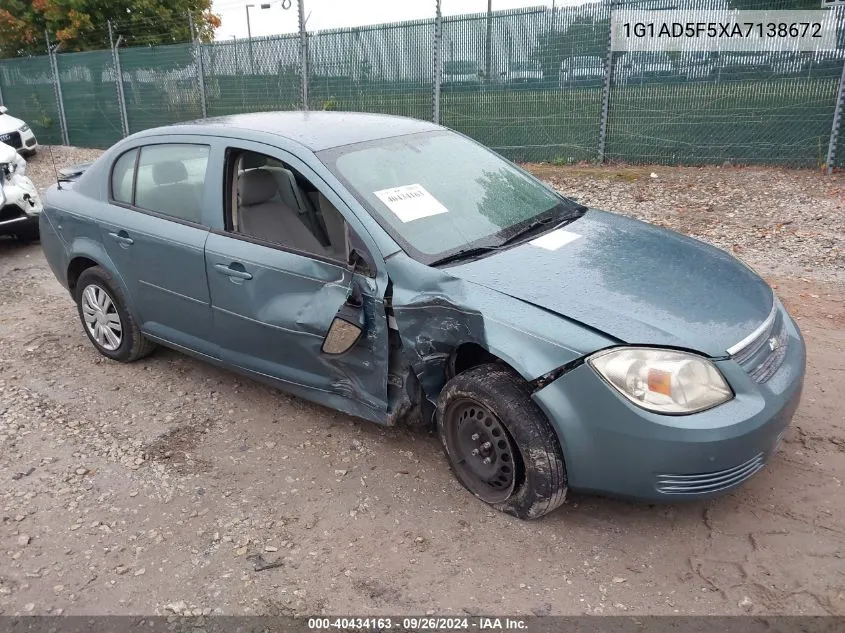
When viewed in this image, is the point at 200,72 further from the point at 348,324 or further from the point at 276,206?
the point at 348,324

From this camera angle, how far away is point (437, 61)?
10547 millimetres

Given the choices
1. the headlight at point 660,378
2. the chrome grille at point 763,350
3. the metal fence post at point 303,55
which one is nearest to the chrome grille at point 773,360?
the chrome grille at point 763,350

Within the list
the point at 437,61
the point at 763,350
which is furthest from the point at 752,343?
the point at 437,61

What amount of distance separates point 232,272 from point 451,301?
133 cm

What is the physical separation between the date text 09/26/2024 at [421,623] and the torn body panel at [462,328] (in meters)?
0.90

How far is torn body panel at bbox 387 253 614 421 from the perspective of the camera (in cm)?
260

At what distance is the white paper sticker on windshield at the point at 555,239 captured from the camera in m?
3.22

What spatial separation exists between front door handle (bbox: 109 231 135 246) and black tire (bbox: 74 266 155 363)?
294 millimetres

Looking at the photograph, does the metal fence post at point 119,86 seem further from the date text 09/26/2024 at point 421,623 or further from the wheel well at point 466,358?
the date text 09/26/2024 at point 421,623

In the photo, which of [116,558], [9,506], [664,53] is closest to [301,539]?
[116,558]

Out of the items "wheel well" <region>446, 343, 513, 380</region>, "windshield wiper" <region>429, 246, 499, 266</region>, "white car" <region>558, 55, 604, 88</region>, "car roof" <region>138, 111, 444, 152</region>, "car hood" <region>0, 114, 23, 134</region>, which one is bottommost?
"wheel well" <region>446, 343, 513, 380</region>

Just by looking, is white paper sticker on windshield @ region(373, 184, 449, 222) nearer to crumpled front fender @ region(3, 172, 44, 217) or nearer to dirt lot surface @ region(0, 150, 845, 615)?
dirt lot surface @ region(0, 150, 845, 615)

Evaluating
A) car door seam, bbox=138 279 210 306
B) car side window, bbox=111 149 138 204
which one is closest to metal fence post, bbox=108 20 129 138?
car side window, bbox=111 149 138 204

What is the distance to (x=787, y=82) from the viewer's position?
28.0 ft
